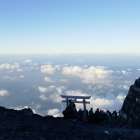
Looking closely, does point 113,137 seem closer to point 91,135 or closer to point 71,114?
point 91,135

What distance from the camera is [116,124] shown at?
12578 mm

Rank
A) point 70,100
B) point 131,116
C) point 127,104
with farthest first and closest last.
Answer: point 70,100, point 127,104, point 131,116

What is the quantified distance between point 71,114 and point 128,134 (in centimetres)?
748

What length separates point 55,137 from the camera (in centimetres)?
749

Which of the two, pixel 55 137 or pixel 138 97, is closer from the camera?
pixel 55 137

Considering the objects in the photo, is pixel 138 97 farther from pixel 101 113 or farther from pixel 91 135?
pixel 91 135

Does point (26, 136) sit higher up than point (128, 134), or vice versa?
point (26, 136)

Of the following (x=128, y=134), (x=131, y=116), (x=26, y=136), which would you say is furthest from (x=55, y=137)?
(x=131, y=116)

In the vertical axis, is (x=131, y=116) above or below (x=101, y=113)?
above

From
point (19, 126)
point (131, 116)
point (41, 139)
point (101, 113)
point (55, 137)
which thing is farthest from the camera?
point (101, 113)

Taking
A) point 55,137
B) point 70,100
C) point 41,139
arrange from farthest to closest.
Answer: point 70,100, point 55,137, point 41,139

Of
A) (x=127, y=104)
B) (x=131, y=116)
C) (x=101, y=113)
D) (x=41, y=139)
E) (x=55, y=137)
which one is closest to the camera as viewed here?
(x=41, y=139)

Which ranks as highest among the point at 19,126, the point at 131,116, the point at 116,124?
the point at 19,126

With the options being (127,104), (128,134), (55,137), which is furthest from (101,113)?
(55,137)
